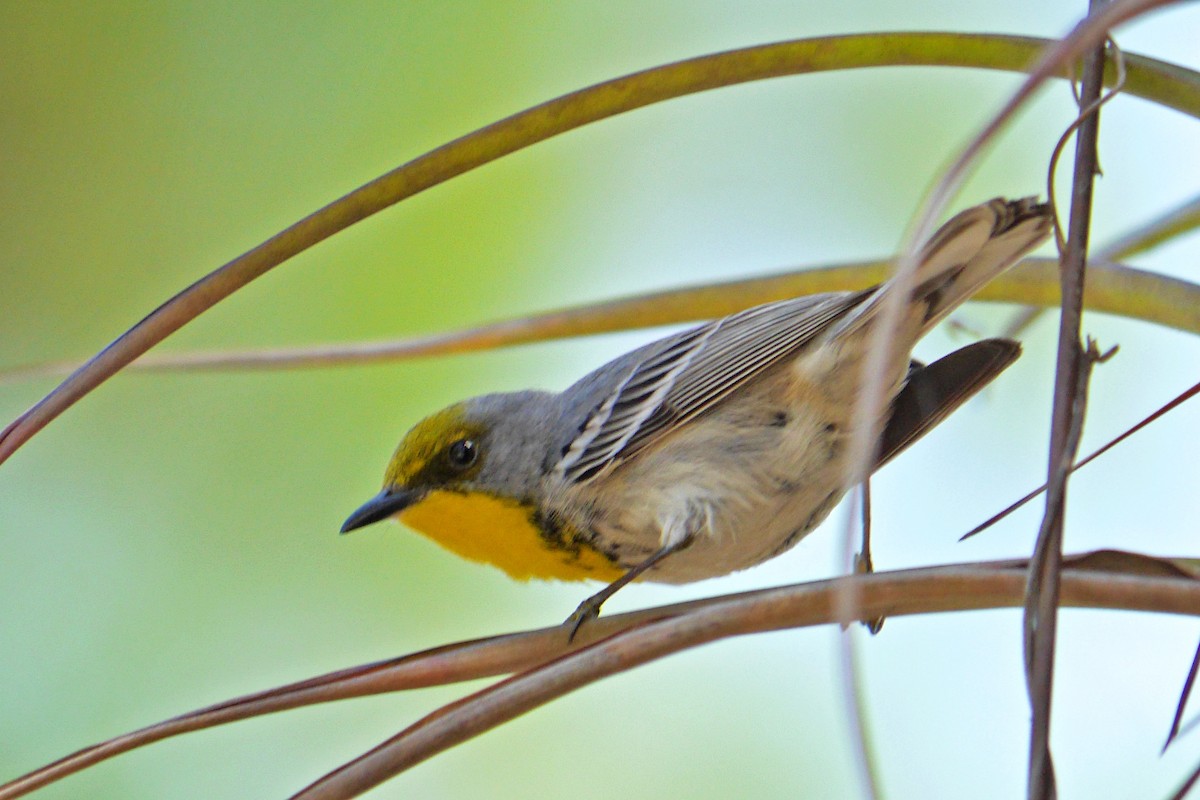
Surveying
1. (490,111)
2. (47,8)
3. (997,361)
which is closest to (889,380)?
(997,361)

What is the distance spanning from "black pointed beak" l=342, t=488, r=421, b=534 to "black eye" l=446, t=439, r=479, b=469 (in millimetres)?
94

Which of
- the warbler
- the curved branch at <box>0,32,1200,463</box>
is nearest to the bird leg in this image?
the warbler

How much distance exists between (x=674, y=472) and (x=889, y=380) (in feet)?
1.42

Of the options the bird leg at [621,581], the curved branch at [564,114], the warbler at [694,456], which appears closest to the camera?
the curved branch at [564,114]

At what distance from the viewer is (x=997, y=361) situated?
186cm

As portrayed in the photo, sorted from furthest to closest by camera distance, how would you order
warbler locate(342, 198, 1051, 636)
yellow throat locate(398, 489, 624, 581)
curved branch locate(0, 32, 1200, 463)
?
yellow throat locate(398, 489, 624, 581), warbler locate(342, 198, 1051, 636), curved branch locate(0, 32, 1200, 463)

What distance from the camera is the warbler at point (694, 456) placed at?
193cm

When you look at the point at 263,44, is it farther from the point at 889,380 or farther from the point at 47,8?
the point at 889,380

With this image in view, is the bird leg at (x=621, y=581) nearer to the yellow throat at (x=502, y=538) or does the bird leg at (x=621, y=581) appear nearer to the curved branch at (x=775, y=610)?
the yellow throat at (x=502, y=538)

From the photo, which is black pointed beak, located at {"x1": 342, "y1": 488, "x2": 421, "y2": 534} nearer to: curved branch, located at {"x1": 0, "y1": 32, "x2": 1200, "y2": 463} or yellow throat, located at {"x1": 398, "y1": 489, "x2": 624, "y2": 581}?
yellow throat, located at {"x1": 398, "y1": 489, "x2": 624, "y2": 581}

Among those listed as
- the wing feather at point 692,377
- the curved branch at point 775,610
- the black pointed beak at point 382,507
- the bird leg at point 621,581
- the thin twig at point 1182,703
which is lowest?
the thin twig at point 1182,703

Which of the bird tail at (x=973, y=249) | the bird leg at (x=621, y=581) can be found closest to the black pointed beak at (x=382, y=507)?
the bird leg at (x=621, y=581)

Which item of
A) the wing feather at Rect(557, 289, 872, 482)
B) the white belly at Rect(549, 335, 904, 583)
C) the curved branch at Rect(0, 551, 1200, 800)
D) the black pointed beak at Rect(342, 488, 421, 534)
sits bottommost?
the curved branch at Rect(0, 551, 1200, 800)

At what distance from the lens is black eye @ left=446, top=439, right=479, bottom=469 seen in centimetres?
222
